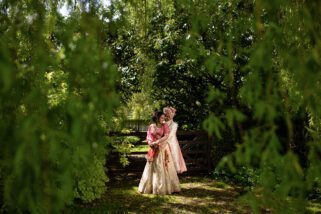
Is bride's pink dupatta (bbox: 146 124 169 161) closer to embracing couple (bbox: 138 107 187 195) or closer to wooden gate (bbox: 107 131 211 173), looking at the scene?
embracing couple (bbox: 138 107 187 195)

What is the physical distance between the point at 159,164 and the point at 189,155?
10.8ft

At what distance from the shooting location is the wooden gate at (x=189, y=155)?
36.2 ft

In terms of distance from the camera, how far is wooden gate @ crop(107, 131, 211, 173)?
11039 mm

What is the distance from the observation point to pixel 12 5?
275 cm

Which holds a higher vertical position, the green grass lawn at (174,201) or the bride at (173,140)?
the bride at (173,140)

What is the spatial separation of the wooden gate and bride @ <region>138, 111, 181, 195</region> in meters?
1.81

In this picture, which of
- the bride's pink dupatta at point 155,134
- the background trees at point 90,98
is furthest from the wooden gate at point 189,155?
the background trees at point 90,98

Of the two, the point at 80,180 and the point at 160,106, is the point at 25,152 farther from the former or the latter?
the point at 160,106

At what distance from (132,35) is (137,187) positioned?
5889mm

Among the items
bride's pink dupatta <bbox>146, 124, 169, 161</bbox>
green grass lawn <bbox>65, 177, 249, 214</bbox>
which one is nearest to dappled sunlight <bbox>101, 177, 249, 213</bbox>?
green grass lawn <bbox>65, 177, 249, 214</bbox>

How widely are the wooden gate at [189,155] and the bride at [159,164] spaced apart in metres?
1.81

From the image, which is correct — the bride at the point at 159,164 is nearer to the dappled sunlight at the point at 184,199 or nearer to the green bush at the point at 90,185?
the dappled sunlight at the point at 184,199

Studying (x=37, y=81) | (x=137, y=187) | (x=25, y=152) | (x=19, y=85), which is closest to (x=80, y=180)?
(x=137, y=187)

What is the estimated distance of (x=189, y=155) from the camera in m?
12.3
